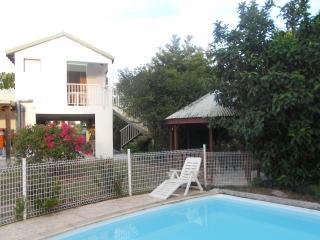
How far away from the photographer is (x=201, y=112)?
49.1 feet

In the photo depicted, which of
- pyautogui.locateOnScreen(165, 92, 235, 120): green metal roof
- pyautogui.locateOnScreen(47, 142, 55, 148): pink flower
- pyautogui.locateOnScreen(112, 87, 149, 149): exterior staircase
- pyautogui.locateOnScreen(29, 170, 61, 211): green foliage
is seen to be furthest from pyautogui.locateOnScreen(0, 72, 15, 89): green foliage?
pyautogui.locateOnScreen(29, 170, 61, 211): green foliage

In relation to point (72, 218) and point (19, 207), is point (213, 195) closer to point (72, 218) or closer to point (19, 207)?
point (72, 218)

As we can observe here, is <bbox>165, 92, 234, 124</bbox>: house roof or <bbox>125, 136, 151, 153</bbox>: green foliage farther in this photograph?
<bbox>125, 136, 151, 153</bbox>: green foliage

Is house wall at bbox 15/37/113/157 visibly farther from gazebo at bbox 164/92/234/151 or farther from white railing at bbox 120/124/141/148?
white railing at bbox 120/124/141/148

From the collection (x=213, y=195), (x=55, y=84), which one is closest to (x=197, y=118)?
(x=213, y=195)

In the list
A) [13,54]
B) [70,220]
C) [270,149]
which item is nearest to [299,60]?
[270,149]

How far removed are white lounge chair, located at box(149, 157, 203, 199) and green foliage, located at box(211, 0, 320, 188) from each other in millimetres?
1657

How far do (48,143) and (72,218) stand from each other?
3.70 m

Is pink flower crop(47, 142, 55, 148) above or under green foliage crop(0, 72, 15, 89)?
under

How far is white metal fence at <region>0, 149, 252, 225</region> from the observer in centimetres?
827

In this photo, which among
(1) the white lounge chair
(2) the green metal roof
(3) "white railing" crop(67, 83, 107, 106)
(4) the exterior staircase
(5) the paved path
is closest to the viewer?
(5) the paved path

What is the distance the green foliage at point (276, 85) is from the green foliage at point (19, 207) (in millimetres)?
6028

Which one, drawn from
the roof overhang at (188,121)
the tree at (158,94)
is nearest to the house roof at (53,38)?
the tree at (158,94)

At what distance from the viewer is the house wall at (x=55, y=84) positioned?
17406 mm
